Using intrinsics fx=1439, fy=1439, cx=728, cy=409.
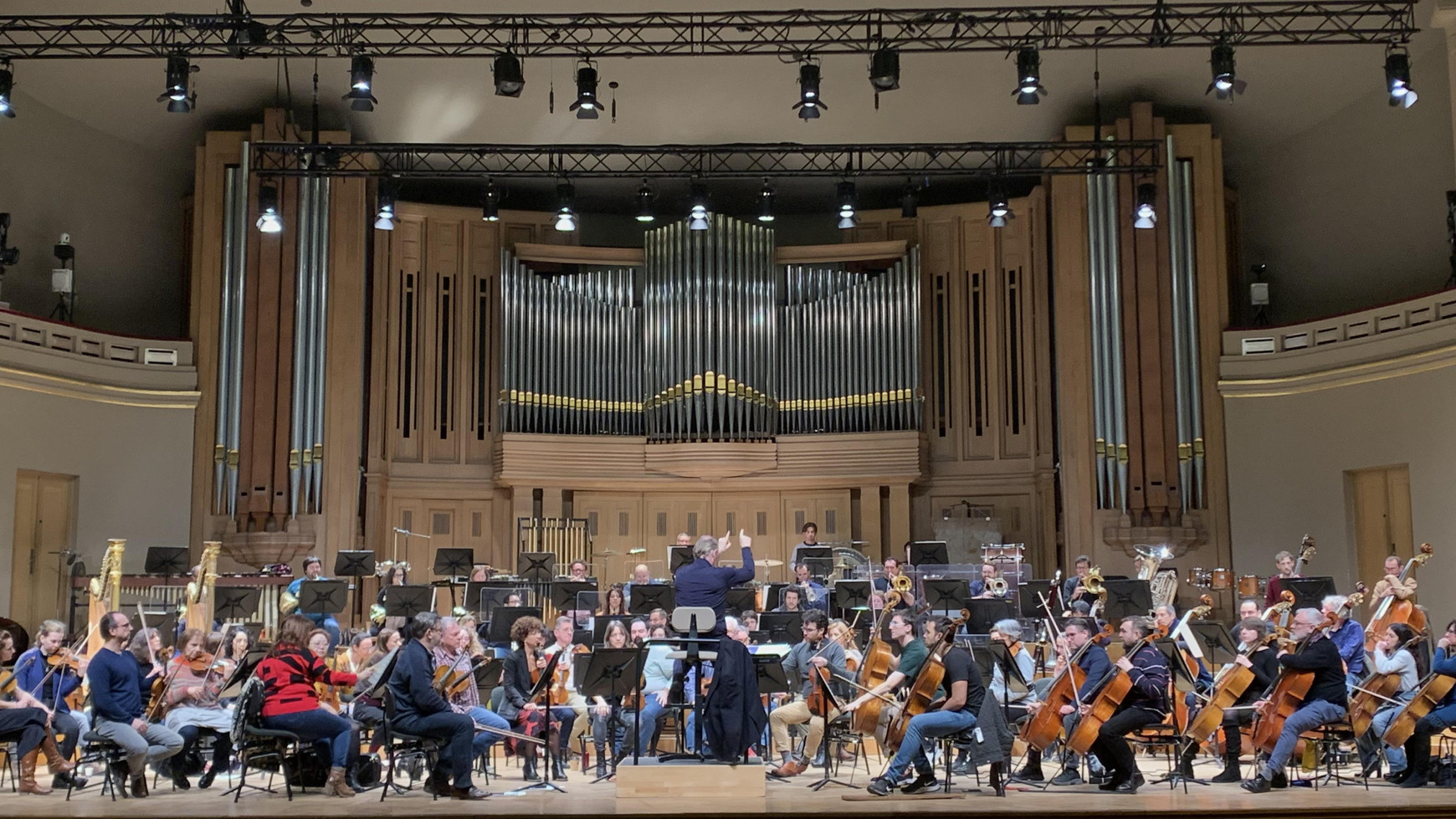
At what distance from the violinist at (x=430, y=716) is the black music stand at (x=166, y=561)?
211 inches

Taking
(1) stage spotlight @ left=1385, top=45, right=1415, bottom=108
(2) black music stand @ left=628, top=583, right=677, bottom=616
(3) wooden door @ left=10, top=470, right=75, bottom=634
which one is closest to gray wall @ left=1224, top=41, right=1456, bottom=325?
(1) stage spotlight @ left=1385, top=45, right=1415, bottom=108

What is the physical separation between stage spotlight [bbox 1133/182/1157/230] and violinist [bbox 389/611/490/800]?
8.77 m

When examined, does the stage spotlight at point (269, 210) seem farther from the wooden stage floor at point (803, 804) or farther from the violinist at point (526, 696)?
the wooden stage floor at point (803, 804)

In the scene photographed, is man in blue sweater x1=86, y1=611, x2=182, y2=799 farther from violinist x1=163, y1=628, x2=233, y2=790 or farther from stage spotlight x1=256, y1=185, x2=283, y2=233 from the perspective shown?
stage spotlight x1=256, y1=185, x2=283, y2=233

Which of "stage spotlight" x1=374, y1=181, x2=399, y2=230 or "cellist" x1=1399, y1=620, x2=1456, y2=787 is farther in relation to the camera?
"stage spotlight" x1=374, y1=181, x2=399, y2=230

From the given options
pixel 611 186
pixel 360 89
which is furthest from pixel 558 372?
pixel 360 89

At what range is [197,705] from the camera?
8484mm

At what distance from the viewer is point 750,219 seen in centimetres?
1786

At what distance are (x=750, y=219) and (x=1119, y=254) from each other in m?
4.83

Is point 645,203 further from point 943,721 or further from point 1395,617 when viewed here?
point 1395,617

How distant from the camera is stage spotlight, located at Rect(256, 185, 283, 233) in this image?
44.1 ft

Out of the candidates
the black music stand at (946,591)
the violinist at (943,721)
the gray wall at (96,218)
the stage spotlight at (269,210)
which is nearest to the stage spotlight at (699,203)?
the stage spotlight at (269,210)

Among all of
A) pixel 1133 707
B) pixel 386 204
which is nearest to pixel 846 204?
pixel 386 204

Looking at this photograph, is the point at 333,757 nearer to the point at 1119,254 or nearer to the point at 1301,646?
the point at 1301,646
